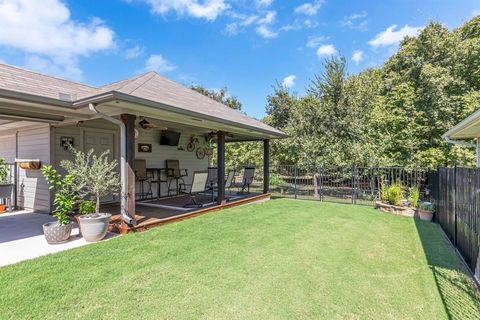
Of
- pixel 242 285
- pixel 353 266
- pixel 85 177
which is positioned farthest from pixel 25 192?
pixel 353 266

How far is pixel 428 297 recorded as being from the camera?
122 inches

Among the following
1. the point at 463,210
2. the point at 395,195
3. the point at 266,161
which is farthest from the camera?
the point at 266,161

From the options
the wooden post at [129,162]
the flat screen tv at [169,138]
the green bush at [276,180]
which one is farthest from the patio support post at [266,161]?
the wooden post at [129,162]

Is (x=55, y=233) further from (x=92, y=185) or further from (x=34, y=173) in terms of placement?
(x=34, y=173)

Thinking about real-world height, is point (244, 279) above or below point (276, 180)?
below

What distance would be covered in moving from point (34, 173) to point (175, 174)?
4.17 m

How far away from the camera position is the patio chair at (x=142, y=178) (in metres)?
8.45

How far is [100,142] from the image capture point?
793 cm

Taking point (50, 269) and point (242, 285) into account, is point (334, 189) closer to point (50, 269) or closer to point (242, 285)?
point (242, 285)

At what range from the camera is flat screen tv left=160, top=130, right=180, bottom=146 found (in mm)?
9594

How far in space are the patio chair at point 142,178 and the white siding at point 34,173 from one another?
2.34m

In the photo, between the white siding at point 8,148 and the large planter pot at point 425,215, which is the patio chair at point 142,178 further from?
the large planter pot at point 425,215

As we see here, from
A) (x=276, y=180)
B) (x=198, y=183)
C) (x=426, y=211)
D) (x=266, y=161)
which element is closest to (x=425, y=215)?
(x=426, y=211)

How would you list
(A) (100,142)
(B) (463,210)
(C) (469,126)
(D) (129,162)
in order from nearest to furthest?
(B) (463,210)
(C) (469,126)
(D) (129,162)
(A) (100,142)
